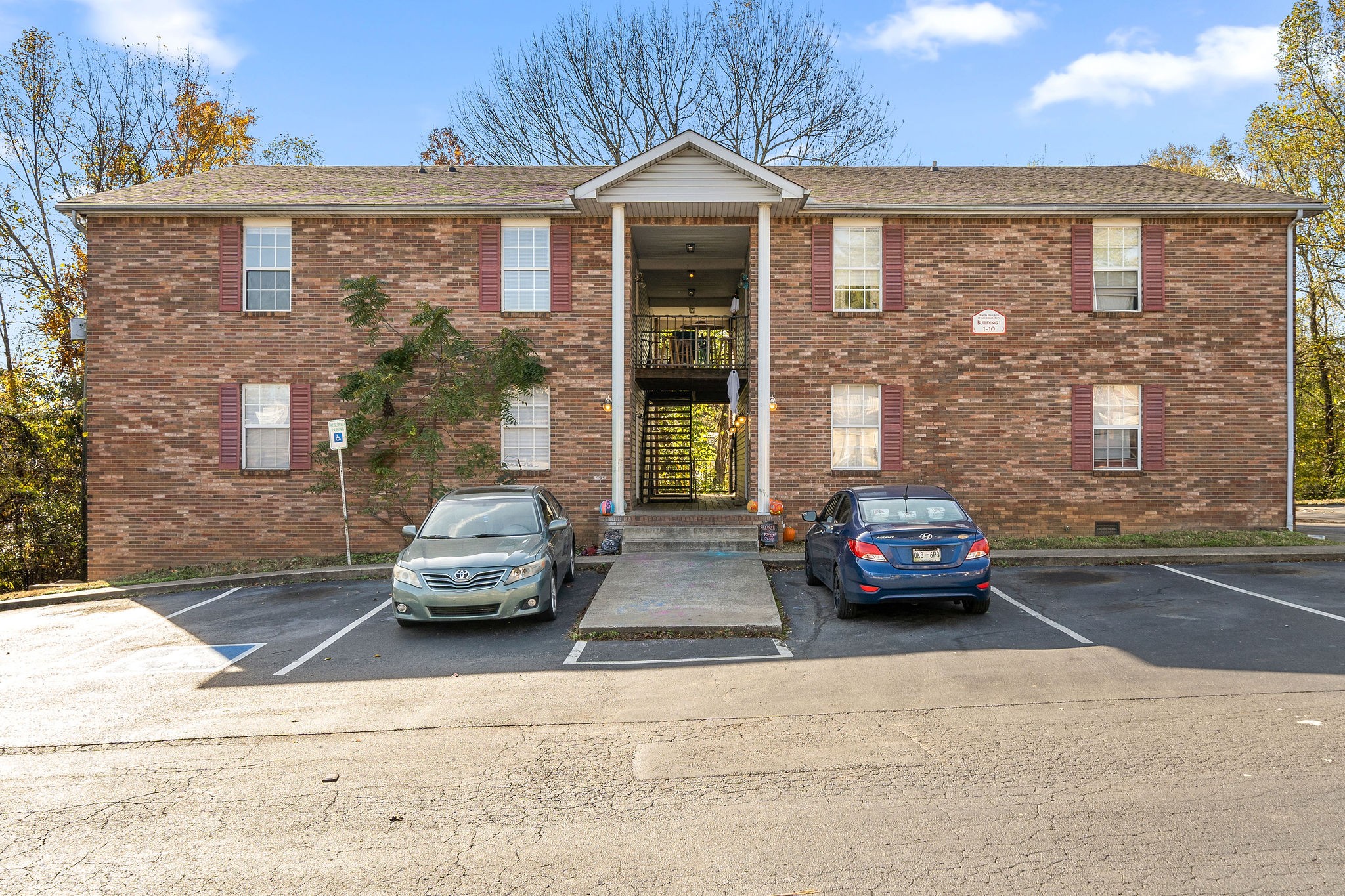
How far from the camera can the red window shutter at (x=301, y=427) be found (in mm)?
15555

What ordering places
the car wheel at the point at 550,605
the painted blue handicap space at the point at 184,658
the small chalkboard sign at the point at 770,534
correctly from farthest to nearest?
the small chalkboard sign at the point at 770,534 < the car wheel at the point at 550,605 < the painted blue handicap space at the point at 184,658

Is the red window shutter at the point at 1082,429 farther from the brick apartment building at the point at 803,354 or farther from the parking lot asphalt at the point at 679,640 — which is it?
the parking lot asphalt at the point at 679,640

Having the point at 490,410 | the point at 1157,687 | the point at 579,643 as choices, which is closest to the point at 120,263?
the point at 490,410

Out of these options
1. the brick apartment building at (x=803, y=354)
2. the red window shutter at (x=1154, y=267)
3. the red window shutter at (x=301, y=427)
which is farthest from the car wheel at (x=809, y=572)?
the red window shutter at (x=301, y=427)

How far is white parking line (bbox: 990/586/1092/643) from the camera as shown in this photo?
8414 millimetres

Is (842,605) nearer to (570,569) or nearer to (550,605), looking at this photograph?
(550,605)

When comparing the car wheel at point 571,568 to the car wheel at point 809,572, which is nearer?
the car wheel at point 809,572

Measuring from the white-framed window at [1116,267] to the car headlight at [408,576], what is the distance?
13.3m

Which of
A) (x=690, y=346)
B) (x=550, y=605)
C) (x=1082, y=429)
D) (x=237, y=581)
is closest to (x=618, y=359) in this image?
(x=690, y=346)

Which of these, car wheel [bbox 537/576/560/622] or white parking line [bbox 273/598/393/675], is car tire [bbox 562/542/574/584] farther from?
white parking line [bbox 273/598/393/675]

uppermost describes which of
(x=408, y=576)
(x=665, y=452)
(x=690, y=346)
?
(x=690, y=346)

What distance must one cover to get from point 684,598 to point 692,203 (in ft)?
25.9

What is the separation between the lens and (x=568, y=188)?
1705cm

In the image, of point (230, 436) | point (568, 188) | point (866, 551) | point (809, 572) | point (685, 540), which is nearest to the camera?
point (866, 551)
